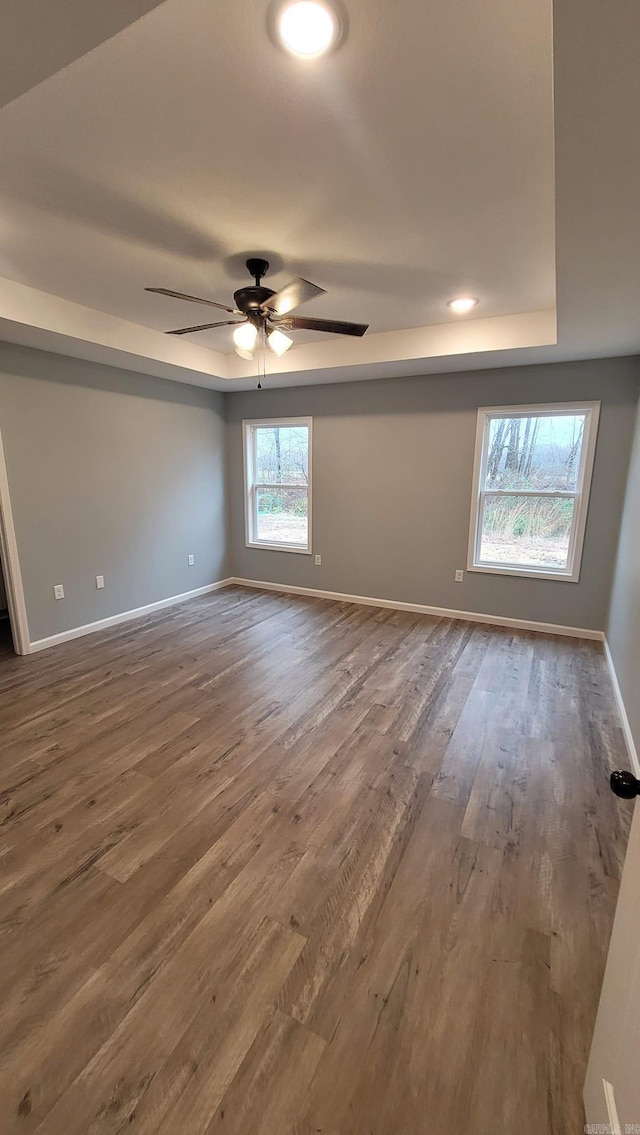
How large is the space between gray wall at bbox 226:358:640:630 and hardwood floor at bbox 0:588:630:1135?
1.35 meters

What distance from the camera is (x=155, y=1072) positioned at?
110 centimetres

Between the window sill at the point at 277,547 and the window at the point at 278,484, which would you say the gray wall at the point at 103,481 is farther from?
the window sill at the point at 277,547

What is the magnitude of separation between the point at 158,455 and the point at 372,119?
3642mm

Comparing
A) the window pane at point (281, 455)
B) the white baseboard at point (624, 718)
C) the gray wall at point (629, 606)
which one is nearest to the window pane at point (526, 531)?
the gray wall at point (629, 606)

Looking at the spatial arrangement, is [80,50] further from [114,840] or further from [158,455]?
[158,455]

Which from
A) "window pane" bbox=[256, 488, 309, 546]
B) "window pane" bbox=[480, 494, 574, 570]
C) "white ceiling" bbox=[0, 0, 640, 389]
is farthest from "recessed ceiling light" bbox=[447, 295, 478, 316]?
"window pane" bbox=[256, 488, 309, 546]

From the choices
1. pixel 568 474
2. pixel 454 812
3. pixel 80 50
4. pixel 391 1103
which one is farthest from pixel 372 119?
pixel 568 474

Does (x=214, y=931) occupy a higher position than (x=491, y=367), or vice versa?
(x=491, y=367)

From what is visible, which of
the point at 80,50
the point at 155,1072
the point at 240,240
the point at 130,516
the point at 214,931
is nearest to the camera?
the point at 80,50

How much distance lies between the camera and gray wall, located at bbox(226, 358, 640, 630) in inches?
145

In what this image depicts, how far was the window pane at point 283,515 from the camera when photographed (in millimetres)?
5223

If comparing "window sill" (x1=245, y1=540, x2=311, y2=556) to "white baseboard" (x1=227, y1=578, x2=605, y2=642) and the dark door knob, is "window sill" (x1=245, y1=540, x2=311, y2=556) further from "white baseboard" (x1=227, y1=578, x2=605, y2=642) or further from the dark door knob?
the dark door knob

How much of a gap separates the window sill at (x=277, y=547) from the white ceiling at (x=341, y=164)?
2.75 meters

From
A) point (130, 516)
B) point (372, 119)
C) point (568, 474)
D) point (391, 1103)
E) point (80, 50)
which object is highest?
point (372, 119)
